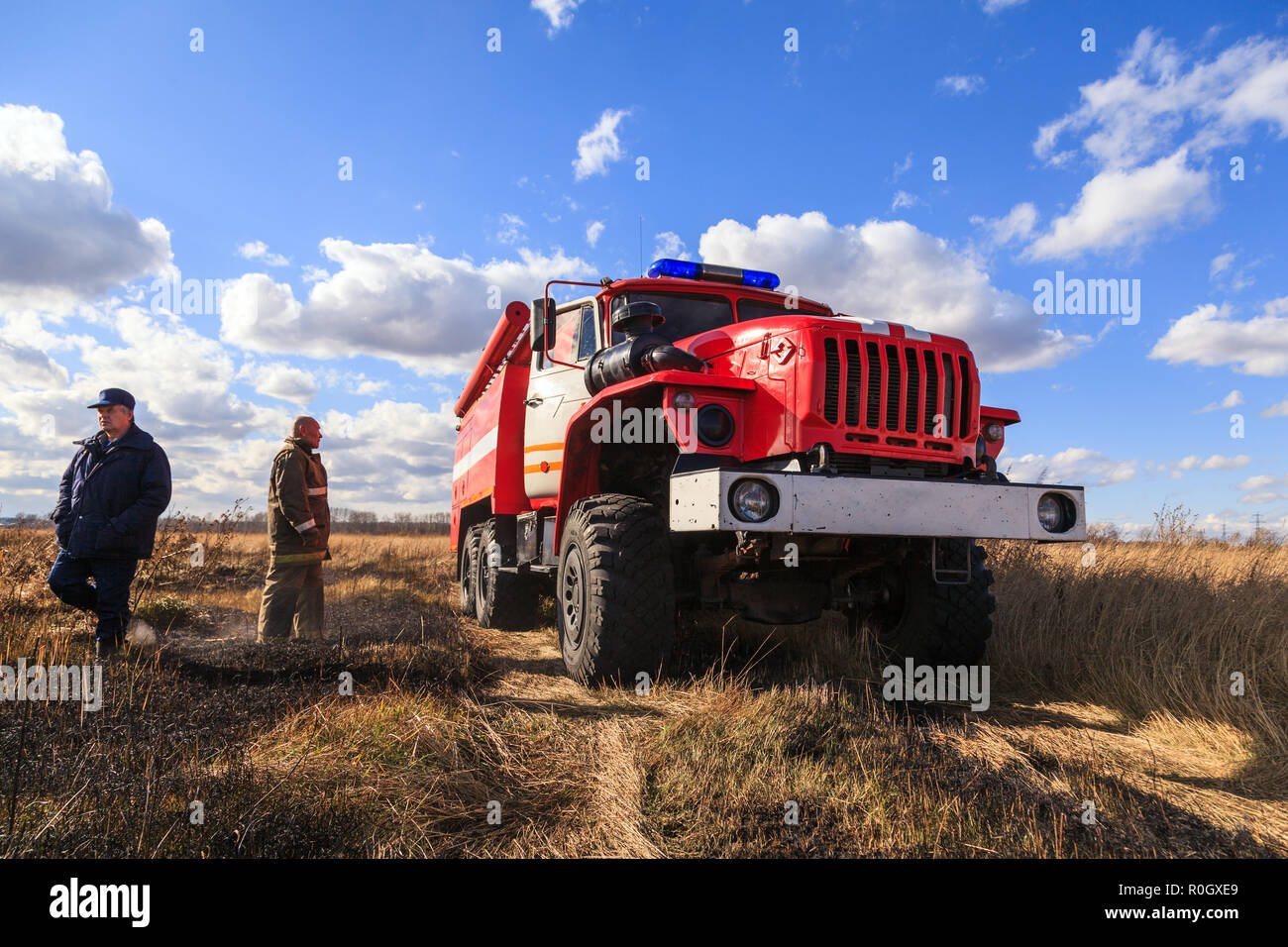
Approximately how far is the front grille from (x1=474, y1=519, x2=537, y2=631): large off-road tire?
13.9ft

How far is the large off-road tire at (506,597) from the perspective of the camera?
7.41 m

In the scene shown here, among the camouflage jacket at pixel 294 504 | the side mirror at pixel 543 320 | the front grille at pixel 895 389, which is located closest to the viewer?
the front grille at pixel 895 389

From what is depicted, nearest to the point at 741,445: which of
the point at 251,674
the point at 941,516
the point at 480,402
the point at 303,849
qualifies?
the point at 941,516

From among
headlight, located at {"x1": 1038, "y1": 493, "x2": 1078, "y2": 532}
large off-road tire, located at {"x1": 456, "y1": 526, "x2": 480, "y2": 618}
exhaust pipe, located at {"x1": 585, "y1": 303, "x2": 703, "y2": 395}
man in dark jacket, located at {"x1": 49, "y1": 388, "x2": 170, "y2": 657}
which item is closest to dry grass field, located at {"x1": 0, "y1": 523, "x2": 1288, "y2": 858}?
man in dark jacket, located at {"x1": 49, "y1": 388, "x2": 170, "y2": 657}

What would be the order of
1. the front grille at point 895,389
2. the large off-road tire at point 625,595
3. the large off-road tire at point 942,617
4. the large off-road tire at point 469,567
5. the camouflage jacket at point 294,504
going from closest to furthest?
the front grille at point 895,389, the large off-road tire at point 625,595, the large off-road tire at point 942,617, the camouflage jacket at point 294,504, the large off-road tire at point 469,567

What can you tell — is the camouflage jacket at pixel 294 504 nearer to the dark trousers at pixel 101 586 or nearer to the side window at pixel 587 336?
the dark trousers at pixel 101 586

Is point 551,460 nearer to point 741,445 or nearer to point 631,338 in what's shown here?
point 631,338

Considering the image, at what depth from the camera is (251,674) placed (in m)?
4.54

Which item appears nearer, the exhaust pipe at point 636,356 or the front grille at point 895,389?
the front grille at point 895,389

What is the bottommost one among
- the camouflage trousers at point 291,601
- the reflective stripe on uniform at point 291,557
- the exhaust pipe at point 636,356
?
the camouflage trousers at point 291,601

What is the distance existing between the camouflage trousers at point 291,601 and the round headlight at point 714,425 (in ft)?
13.1

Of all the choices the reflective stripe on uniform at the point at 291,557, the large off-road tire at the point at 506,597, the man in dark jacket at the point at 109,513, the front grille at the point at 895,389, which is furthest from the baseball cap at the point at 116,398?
the front grille at the point at 895,389

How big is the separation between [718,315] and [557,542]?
6.97 feet

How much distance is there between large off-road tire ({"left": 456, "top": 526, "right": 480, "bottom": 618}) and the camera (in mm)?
8531
